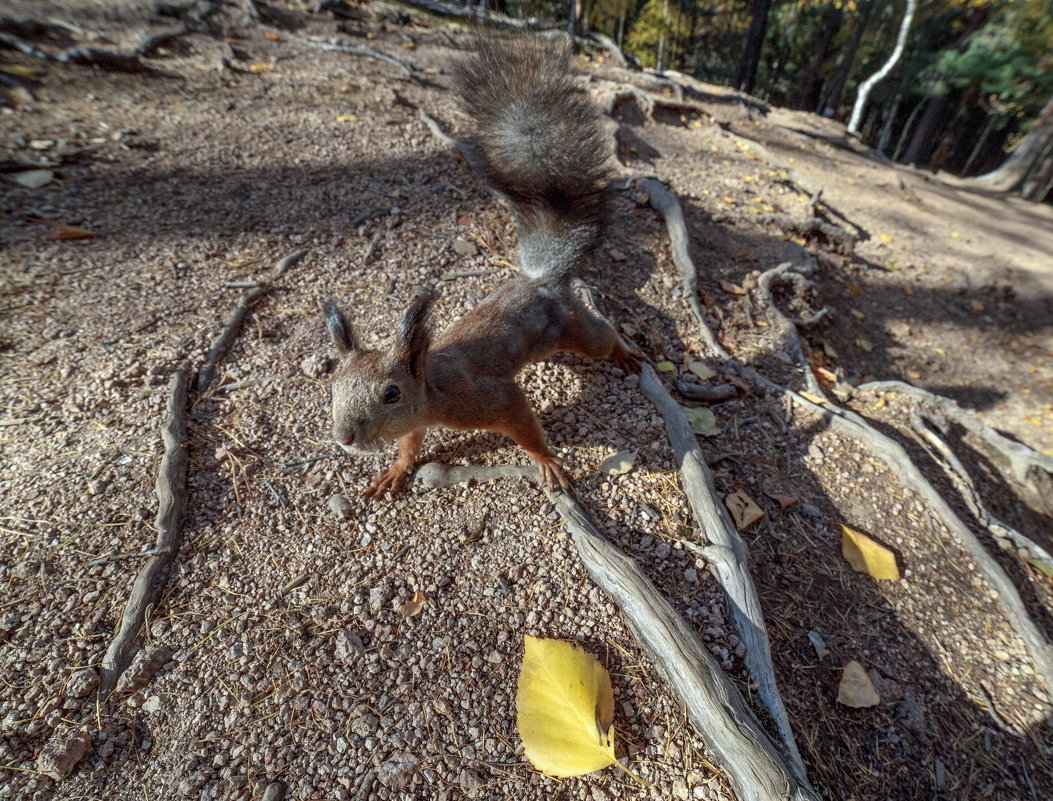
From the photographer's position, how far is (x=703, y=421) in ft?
9.65

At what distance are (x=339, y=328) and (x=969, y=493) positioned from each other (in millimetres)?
4096

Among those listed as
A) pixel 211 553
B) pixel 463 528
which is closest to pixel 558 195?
pixel 463 528

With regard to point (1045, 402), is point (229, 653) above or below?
above

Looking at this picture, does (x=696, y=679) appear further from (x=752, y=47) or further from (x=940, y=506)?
(x=752, y=47)

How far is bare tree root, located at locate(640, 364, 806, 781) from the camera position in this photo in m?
1.76

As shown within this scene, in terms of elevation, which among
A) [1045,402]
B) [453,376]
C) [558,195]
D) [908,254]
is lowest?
[1045,402]

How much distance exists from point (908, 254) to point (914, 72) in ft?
42.1

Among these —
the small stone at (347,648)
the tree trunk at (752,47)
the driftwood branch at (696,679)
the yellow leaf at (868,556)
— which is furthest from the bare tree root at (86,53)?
the tree trunk at (752,47)

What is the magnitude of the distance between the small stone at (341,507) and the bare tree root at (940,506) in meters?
2.79

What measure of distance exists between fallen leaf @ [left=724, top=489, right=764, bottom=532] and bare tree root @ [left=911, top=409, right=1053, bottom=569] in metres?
1.81

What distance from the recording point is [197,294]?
3.19 meters

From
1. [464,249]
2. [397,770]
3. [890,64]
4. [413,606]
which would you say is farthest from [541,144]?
[890,64]

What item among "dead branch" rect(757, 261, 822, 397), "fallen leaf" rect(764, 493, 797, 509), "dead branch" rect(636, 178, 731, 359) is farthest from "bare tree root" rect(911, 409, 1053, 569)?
"dead branch" rect(636, 178, 731, 359)

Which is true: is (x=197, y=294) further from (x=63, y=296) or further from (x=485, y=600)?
(x=485, y=600)
